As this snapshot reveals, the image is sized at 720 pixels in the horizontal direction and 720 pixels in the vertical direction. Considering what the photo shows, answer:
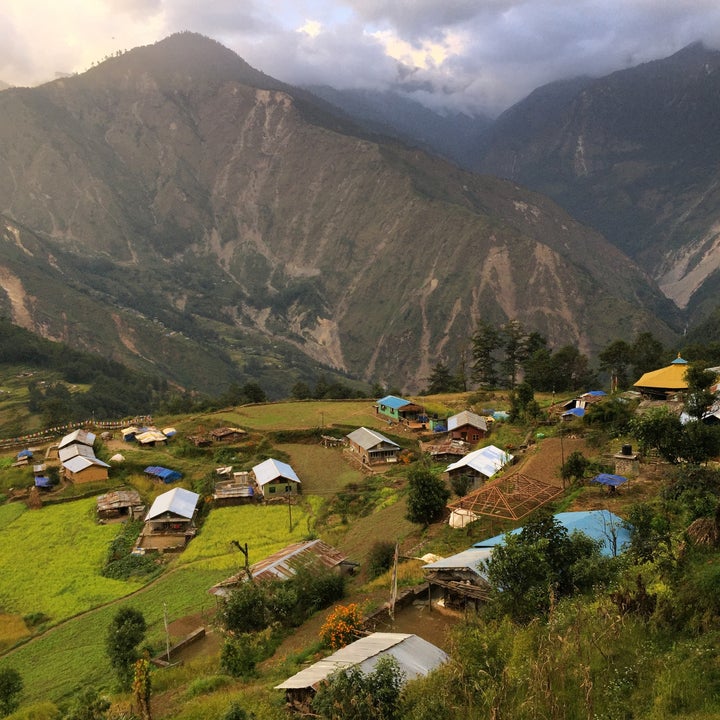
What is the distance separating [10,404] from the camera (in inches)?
3209

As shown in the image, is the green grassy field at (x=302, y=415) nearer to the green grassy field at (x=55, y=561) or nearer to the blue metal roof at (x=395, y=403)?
the blue metal roof at (x=395, y=403)

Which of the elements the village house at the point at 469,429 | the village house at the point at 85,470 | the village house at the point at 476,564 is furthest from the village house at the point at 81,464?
the village house at the point at 476,564

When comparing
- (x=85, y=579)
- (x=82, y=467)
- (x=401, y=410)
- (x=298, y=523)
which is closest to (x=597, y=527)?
(x=298, y=523)

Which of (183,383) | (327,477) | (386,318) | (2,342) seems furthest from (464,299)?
(327,477)

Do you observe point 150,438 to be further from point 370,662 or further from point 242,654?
point 370,662

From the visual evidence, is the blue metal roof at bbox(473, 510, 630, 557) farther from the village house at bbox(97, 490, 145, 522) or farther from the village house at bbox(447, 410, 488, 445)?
the village house at bbox(97, 490, 145, 522)

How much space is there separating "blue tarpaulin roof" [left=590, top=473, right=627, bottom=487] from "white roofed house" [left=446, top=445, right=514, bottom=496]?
8889 mm

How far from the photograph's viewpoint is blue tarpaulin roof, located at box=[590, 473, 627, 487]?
80.7ft

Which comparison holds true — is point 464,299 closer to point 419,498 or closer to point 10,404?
point 10,404

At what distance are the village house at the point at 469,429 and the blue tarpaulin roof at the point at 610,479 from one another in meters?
21.1

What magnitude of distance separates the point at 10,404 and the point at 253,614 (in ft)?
245

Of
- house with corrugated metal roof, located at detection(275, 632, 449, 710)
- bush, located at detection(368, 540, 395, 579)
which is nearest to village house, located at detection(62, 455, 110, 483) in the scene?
bush, located at detection(368, 540, 395, 579)

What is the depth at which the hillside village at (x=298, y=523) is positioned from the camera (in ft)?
56.6

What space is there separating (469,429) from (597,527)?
88.7ft
